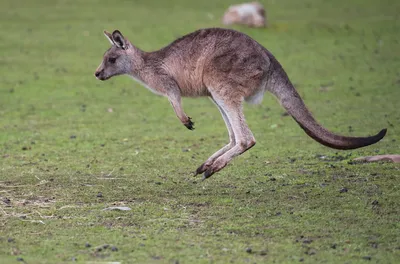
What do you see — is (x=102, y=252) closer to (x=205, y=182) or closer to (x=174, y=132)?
(x=205, y=182)

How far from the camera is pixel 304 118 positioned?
648 centimetres

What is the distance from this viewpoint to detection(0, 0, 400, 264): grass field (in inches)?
197

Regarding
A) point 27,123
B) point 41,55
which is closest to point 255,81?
point 27,123

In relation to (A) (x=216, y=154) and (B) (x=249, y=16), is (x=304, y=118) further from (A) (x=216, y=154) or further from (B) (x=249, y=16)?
(B) (x=249, y=16)

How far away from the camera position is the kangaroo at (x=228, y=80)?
21.5ft

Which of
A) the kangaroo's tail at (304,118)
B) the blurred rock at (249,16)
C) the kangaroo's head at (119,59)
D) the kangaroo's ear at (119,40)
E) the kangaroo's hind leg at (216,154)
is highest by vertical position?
the kangaroo's ear at (119,40)

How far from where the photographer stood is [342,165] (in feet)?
24.4

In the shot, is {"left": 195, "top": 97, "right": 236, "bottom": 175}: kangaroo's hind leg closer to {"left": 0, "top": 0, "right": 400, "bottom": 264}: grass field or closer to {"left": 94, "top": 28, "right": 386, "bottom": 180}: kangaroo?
{"left": 94, "top": 28, "right": 386, "bottom": 180}: kangaroo

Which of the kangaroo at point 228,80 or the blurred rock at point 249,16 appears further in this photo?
the blurred rock at point 249,16

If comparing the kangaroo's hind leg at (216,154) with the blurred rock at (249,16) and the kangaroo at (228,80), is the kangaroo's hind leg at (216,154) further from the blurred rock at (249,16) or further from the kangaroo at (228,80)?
the blurred rock at (249,16)

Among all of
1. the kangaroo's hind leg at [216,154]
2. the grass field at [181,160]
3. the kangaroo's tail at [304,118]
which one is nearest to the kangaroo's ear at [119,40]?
the kangaroo's hind leg at [216,154]

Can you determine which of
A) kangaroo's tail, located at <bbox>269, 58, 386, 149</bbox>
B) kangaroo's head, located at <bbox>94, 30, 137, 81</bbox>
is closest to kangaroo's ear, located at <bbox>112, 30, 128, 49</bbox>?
kangaroo's head, located at <bbox>94, 30, 137, 81</bbox>

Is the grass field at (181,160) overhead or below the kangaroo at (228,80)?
below

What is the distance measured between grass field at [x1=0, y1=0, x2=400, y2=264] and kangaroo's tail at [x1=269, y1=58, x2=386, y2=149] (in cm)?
44
